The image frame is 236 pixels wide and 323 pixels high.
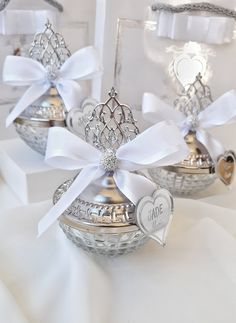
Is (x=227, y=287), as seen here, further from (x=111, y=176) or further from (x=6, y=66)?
(x=6, y=66)

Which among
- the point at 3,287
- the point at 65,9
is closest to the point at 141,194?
the point at 3,287

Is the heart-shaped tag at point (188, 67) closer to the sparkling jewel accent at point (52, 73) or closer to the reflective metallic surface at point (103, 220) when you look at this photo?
the sparkling jewel accent at point (52, 73)

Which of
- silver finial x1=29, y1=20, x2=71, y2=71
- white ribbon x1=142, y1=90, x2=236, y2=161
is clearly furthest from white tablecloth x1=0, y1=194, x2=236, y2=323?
silver finial x1=29, y1=20, x2=71, y2=71

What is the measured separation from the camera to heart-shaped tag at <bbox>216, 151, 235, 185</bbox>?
1.69 feet

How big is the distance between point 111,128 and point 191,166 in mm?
148

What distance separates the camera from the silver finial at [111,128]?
0.39 meters

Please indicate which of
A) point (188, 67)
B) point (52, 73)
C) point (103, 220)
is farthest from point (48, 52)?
point (103, 220)

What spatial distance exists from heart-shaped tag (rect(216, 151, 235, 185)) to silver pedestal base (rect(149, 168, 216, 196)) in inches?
0.4

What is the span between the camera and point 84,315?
32 centimetres

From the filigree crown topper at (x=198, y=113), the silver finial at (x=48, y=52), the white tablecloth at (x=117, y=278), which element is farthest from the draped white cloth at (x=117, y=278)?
the silver finial at (x=48, y=52)

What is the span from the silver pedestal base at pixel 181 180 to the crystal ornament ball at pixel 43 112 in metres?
0.14

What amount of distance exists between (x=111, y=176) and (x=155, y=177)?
16 cm

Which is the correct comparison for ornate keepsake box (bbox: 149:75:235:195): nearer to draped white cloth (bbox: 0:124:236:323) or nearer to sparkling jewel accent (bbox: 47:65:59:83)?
draped white cloth (bbox: 0:124:236:323)

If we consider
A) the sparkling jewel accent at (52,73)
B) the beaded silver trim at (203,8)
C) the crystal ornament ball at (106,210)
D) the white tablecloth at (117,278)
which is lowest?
the white tablecloth at (117,278)
